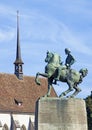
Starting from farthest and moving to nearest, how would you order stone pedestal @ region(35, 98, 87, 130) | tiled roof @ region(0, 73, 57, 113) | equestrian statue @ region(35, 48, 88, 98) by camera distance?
1. tiled roof @ region(0, 73, 57, 113)
2. equestrian statue @ region(35, 48, 88, 98)
3. stone pedestal @ region(35, 98, 87, 130)

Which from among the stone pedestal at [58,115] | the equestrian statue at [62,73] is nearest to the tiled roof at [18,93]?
the equestrian statue at [62,73]

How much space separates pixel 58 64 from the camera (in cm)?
2686

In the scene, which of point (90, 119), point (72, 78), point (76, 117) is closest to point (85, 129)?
point (76, 117)

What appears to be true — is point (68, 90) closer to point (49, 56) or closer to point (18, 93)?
point (49, 56)

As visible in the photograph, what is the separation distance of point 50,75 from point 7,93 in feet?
182

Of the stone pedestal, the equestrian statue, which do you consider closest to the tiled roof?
the equestrian statue

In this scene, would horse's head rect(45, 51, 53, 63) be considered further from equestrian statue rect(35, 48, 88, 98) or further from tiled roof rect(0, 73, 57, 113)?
tiled roof rect(0, 73, 57, 113)

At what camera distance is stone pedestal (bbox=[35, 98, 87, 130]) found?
2583cm

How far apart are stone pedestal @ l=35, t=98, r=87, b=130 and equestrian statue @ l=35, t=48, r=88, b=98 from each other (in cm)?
60

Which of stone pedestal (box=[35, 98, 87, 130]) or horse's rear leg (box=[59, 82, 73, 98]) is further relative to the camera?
horse's rear leg (box=[59, 82, 73, 98])

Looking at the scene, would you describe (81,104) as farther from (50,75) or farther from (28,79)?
(28,79)

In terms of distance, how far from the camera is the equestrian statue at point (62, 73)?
87.1 feet

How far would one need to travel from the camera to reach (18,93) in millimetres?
82875

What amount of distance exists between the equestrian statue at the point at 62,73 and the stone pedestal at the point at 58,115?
597mm
